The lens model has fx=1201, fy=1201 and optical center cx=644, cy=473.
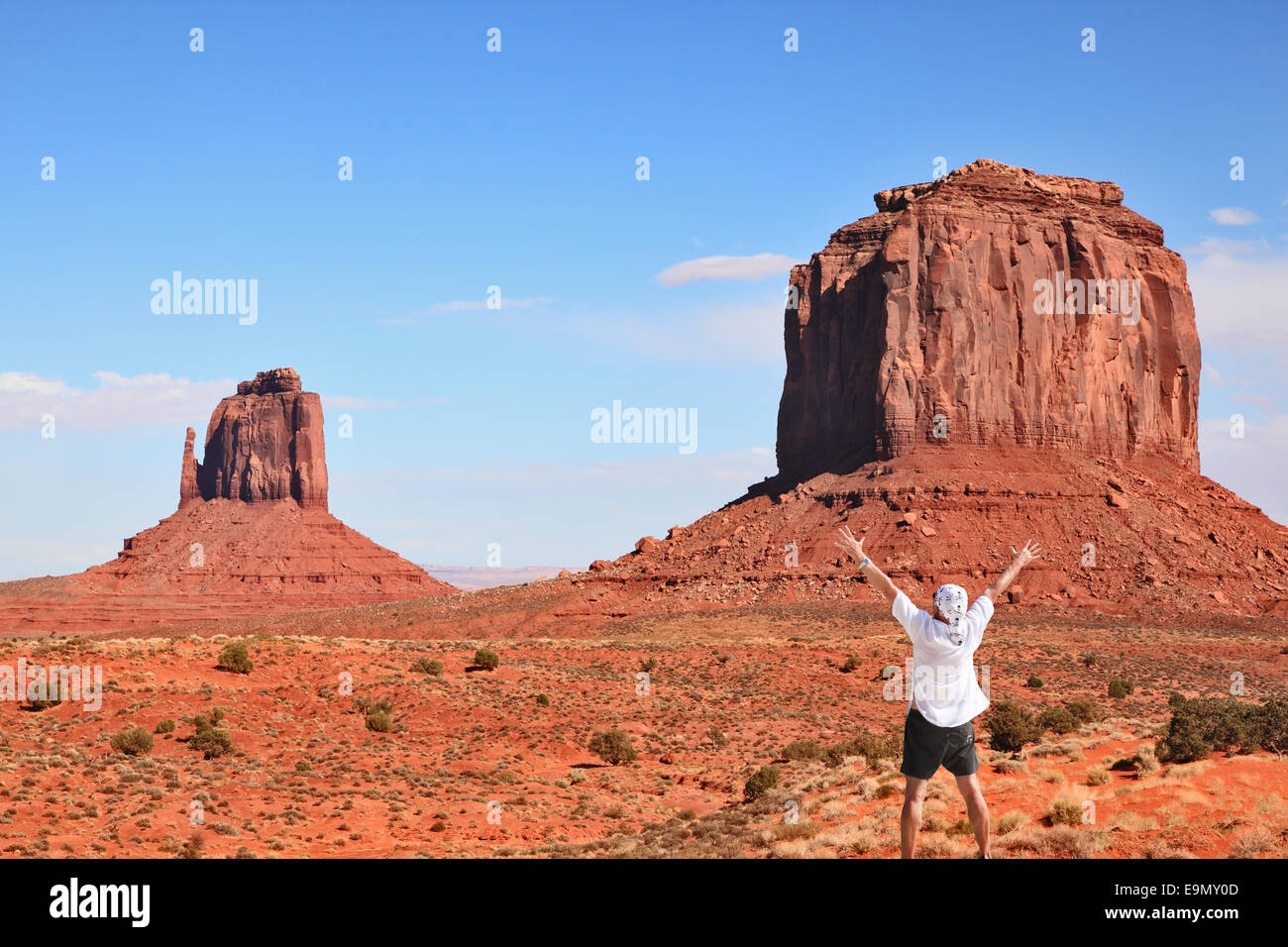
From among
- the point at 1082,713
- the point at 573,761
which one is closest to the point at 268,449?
the point at 573,761

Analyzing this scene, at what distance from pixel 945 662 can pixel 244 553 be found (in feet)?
427

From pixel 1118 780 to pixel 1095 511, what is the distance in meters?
64.6

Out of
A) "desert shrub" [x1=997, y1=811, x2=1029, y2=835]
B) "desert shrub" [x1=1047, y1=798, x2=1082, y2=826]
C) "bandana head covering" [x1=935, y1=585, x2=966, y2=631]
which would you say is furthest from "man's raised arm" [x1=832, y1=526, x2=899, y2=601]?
"desert shrub" [x1=1047, y1=798, x2=1082, y2=826]

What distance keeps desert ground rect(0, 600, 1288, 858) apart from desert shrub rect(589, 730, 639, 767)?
37cm

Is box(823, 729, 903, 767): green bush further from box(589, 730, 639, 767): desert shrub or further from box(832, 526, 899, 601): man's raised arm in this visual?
box(832, 526, 899, 601): man's raised arm

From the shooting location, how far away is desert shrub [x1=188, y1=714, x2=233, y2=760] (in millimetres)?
25828

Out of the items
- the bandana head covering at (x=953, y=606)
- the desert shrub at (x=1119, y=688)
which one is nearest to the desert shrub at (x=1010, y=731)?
the bandana head covering at (x=953, y=606)

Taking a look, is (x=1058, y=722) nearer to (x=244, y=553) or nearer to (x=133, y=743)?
(x=133, y=743)

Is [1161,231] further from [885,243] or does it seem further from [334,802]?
[334,802]

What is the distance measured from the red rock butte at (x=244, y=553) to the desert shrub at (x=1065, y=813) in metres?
99.0

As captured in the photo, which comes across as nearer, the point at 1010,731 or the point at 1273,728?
the point at 1273,728

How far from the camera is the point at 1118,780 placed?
17266 mm

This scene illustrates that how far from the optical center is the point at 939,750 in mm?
8992
